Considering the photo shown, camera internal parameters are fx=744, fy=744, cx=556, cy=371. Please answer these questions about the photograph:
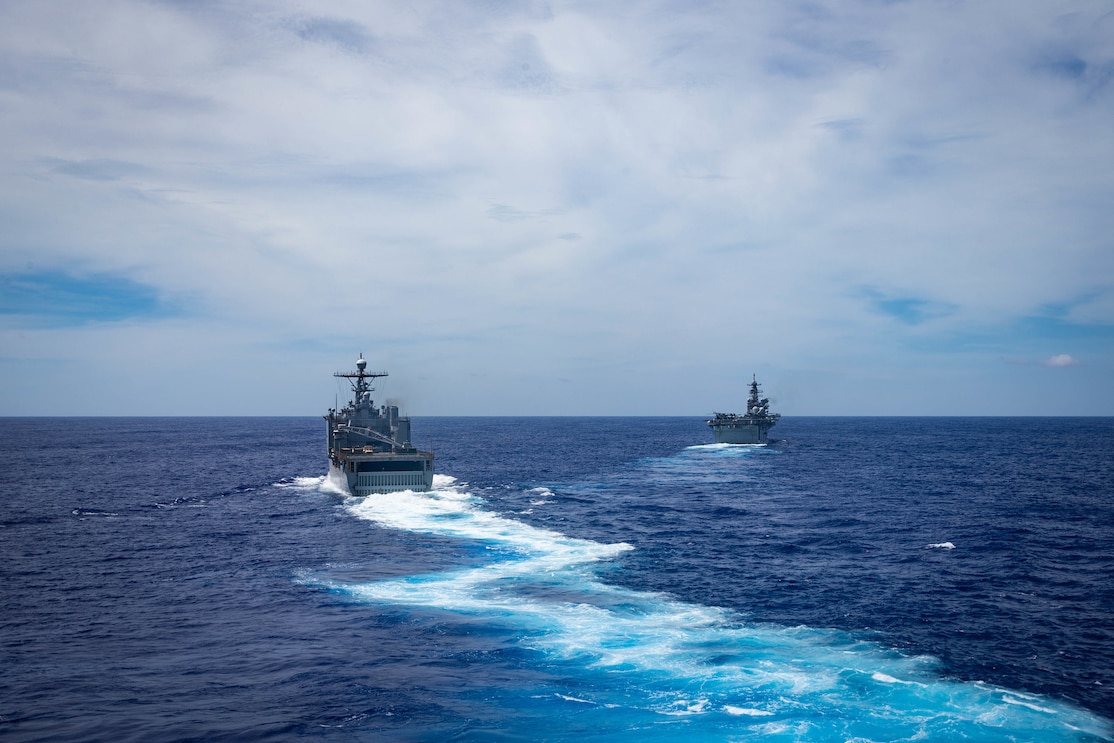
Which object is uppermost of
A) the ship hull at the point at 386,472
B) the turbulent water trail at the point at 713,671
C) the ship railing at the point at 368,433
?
the ship railing at the point at 368,433

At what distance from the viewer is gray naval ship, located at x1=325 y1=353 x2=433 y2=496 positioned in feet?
292

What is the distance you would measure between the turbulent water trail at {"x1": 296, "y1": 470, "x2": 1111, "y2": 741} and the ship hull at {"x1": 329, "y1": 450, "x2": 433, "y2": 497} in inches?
1557

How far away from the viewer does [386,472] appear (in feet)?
294

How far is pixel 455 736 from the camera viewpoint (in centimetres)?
2661

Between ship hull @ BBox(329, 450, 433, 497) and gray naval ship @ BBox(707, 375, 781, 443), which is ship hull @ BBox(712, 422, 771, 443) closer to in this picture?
gray naval ship @ BBox(707, 375, 781, 443)

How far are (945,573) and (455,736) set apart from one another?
39.6 metres

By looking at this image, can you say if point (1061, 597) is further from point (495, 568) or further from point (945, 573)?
point (495, 568)

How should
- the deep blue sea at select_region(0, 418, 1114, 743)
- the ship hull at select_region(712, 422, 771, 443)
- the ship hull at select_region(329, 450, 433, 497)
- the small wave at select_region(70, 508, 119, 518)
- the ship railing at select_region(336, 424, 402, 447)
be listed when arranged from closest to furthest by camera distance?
the deep blue sea at select_region(0, 418, 1114, 743) < the small wave at select_region(70, 508, 119, 518) < the ship hull at select_region(329, 450, 433, 497) < the ship railing at select_region(336, 424, 402, 447) < the ship hull at select_region(712, 422, 771, 443)

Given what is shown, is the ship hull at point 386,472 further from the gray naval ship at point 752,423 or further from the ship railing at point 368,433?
the gray naval ship at point 752,423

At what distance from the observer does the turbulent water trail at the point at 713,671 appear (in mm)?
27609

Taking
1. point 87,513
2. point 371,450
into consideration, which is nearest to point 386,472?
point 371,450

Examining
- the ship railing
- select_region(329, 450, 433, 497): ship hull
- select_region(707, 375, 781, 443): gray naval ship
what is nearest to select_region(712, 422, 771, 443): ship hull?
select_region(707, 375, 781, 443): gray naval ship

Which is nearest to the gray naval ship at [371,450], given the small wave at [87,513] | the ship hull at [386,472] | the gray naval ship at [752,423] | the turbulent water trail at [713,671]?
the ship hull at [386,472]

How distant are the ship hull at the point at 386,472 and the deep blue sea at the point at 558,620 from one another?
3111 millimetres
